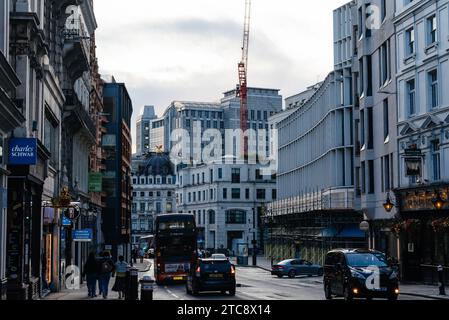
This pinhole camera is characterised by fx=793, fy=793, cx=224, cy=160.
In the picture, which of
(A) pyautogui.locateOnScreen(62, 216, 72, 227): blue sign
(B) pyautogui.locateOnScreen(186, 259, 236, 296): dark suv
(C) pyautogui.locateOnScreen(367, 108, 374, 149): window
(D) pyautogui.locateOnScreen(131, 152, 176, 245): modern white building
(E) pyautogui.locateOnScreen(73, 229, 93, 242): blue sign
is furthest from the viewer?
(D) pyautogui.locateOnScreen(131, 152, 176, 245): modern white building

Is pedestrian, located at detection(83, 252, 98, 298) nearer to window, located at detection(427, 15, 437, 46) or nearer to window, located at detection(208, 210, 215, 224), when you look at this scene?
window, located at detection(427, 15, 437, 46)

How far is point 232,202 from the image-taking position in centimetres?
13362

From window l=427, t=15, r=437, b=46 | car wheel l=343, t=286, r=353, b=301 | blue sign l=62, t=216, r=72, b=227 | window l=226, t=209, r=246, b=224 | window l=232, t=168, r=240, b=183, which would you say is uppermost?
window l=427, t=15, r=437, b=46

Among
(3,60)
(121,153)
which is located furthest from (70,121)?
(121,153)

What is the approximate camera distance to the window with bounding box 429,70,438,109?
41.1m

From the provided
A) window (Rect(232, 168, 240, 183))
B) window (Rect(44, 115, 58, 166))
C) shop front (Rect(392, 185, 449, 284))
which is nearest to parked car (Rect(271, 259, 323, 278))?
shop front (Rect(392, 185, 449, 284))

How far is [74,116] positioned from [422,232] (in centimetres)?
2013

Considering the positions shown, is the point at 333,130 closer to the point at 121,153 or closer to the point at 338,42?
the point at 338,42

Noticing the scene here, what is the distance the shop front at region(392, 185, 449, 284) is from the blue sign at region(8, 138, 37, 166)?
73.4 ft

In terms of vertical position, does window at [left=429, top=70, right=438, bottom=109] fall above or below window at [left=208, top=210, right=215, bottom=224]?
above

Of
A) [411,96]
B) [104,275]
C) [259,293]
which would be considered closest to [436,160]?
[411,96]
